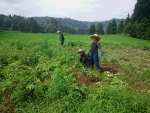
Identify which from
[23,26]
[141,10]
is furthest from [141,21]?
[23,26]

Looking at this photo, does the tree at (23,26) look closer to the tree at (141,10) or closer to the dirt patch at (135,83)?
the tree at (141,10)

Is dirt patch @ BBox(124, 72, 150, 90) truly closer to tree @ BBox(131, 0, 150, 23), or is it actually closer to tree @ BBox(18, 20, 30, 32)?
tree @ BBox(131, 0, 150, 23)

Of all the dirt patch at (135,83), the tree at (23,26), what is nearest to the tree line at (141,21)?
the dirt patch at (135,83)

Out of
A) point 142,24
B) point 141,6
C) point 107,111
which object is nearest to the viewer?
point 107,111

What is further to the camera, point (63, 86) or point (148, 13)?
point (148, 13)

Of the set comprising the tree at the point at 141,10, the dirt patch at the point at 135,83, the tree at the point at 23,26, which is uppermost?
the tree at the point at 141,10

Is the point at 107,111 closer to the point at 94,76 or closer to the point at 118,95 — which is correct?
the point at 118,95

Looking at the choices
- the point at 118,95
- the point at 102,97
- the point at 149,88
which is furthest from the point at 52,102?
the point at 149,88

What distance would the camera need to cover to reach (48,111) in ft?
15.9

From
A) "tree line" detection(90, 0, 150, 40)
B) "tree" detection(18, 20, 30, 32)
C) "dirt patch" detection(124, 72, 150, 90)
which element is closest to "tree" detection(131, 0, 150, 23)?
"tree line" detection(90, 0, 150, 40)

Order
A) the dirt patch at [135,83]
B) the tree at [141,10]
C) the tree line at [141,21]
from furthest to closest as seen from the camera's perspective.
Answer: the tree at [141,10] < the tree line at [141,21] < the dirt patch at [135,83]

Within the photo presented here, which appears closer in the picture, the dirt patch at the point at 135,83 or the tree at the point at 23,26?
the dirt patch at the point at 135,83

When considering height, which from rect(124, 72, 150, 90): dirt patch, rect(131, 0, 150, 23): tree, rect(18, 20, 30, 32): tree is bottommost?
rect(124, 72, 150, 90): dirt patch

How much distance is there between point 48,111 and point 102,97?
1.58 meters
